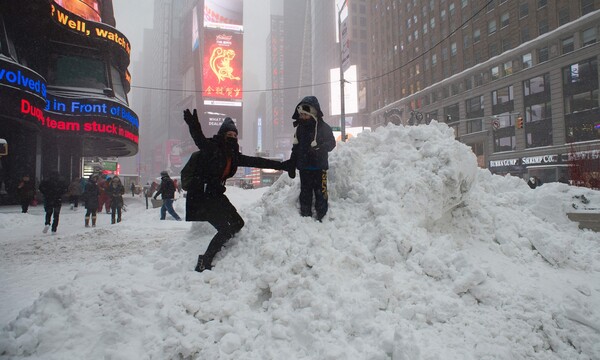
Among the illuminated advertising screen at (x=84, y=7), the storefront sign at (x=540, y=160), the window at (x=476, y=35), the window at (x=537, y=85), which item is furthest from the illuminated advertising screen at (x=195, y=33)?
the storefront sign at (x=540, y=160)

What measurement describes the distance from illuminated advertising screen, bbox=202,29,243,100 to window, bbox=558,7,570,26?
69.8m

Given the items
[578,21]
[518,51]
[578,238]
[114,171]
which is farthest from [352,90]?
[578,238]

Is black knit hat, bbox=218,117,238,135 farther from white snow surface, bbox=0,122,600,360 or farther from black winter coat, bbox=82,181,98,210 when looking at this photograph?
black winter coat, bbox=82,181,98,210

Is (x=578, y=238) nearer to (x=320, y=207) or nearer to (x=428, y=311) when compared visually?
(x=428, y=311)

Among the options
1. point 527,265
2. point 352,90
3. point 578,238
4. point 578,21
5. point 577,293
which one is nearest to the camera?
point 577,293

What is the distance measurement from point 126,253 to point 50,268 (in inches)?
56.8

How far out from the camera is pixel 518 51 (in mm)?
35188

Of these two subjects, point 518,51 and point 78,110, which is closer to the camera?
point 78,110

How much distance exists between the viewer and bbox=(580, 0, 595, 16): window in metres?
29.5

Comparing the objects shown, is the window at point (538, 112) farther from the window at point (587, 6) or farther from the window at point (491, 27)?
the window at point (491, 27)

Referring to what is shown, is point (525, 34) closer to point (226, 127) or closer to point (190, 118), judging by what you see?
point (226, 127)

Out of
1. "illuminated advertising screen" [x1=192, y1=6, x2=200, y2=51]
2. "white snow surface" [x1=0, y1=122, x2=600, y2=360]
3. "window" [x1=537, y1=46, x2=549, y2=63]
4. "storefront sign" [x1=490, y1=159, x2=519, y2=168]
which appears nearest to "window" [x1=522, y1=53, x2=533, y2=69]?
"window" [x1=537, y1=46, x2=549, y2=63]

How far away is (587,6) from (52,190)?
45.1m

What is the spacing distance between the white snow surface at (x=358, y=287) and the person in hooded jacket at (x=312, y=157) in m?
0.23
